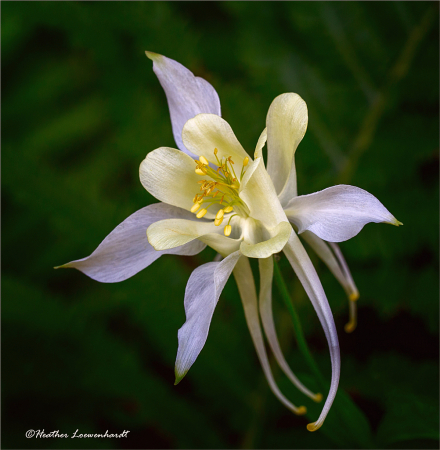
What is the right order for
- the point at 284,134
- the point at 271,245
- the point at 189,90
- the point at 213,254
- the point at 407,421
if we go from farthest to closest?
the point at 213,254 < the point at 407,421 < the point at 189,90 < the point at 284,134 < the point at 271,245

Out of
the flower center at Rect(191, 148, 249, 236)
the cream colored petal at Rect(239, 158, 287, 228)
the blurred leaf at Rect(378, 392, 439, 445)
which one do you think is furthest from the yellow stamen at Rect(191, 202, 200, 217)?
the blurred leaf at Rect(378, 392, 439, 445)

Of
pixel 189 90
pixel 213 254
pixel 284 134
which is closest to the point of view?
pixel 284 134

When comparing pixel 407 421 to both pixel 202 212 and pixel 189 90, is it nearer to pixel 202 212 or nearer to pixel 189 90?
pixel 202 212

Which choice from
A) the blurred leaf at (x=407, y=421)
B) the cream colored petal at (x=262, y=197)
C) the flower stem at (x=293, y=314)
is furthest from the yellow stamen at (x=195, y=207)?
the blurred leaf at (x=407, y=421)

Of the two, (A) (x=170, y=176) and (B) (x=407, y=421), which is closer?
(A) (x=170, y=176)

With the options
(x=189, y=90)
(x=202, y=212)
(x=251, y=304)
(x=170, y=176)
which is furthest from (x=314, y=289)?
(x=189, y=90)

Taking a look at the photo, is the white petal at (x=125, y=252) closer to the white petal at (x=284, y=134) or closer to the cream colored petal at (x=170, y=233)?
the cream colored petal at (x=170, y=233)
